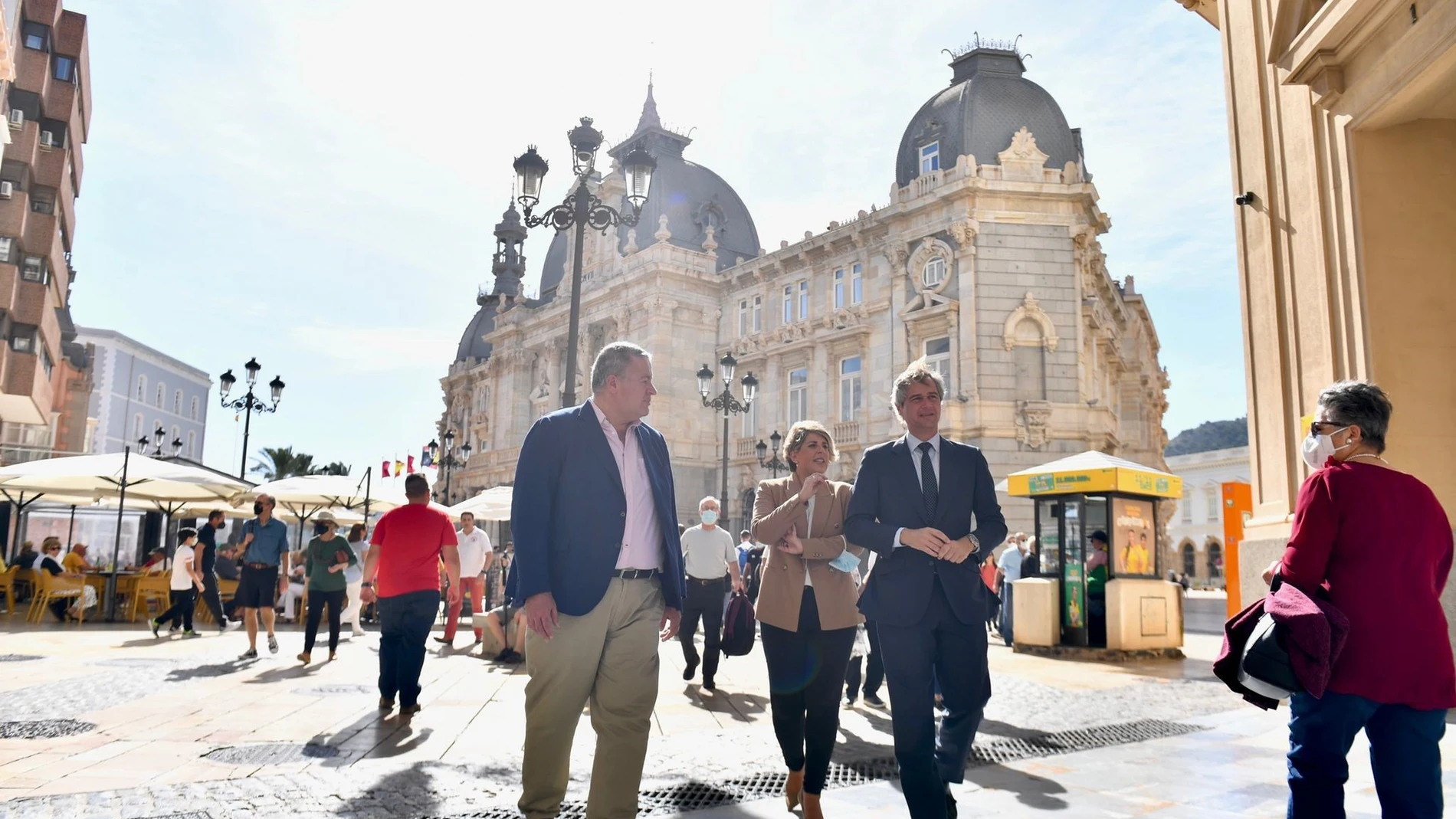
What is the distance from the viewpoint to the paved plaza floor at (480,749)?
14.7ft

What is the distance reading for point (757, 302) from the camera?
34.8 metres

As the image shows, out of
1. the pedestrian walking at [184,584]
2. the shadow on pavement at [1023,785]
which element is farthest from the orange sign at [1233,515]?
the pedestrian walking at [184,584]

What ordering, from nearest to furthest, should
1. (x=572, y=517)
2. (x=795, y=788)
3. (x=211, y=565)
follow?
(x=572, y=517) < (x=795, y=788) < (x=211, y=565)

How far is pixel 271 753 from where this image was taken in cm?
552

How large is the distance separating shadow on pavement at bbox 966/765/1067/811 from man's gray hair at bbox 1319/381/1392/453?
2.26 meters

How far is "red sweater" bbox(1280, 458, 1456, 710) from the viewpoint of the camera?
9.64 ft

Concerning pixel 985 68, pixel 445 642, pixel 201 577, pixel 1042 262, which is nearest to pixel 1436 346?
pixel 445 642

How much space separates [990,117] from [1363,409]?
2761 centimetres

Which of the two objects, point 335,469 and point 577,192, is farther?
point 335,469

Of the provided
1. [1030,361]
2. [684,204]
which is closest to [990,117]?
[1030,361]

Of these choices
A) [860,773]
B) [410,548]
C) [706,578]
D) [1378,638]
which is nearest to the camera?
[1378,638]

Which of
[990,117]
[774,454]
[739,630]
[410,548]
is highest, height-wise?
[990,117]

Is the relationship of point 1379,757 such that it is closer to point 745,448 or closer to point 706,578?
point 706,578

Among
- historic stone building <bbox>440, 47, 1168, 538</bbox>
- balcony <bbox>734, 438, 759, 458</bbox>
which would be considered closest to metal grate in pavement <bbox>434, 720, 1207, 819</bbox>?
historic stone building <bbox>440, 47, 1168, 538</bbox>
